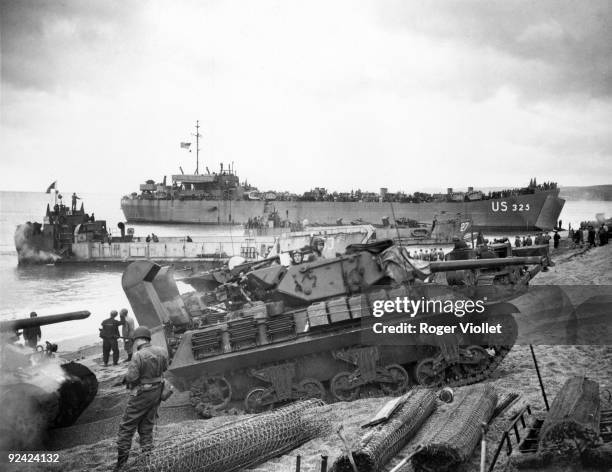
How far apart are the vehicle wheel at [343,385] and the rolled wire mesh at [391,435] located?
1.69 metres

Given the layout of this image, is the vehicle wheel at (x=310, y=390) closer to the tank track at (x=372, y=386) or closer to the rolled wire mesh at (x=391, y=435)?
the tank track at (x=372, y=386)

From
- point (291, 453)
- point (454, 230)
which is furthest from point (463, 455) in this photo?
point (454, 230)

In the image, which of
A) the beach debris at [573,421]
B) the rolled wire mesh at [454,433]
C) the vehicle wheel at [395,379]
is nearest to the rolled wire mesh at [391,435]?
the rolled wire mesh at [454,433]

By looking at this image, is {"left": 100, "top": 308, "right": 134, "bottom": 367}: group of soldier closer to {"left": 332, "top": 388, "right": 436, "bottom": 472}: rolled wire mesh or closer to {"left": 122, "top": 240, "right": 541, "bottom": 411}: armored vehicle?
{"left": 122, "top": 240, "right": 541, "bottom": 411}: armored vehicle

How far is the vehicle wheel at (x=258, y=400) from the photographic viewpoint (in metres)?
8.08

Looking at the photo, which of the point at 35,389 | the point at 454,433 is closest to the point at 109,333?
the point at 35,389

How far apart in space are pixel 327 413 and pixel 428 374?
2.65m

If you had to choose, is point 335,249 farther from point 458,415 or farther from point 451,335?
point 458,415

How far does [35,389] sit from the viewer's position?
691 centimetres

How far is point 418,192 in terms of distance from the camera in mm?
34594

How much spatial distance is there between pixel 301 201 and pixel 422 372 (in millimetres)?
28756

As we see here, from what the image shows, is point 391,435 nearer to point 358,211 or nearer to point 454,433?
point 454,433

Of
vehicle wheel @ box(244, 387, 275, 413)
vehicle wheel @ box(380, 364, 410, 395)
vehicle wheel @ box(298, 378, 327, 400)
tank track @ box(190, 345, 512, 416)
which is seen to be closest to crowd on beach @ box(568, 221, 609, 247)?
tank track @ box(190, 345, 512, 416)

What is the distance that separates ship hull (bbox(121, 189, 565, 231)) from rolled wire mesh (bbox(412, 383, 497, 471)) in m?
22.4
